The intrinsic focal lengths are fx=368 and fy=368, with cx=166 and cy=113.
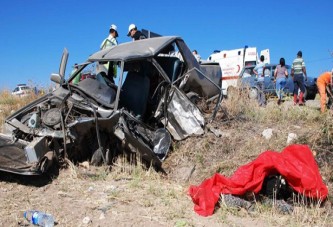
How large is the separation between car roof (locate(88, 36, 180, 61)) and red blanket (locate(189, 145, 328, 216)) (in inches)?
94.7

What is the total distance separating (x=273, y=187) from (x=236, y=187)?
462 millimetres

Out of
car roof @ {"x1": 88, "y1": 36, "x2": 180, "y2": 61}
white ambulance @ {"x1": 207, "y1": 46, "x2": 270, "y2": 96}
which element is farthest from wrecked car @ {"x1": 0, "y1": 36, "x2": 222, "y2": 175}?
white ambulance @ {"x1": 207, "y1": 46, "x2": 270, "y2": 96}

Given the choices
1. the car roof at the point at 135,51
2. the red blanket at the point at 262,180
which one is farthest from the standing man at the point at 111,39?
the red blanket at the point at 262,180

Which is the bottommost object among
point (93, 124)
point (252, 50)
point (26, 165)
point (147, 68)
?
point (26, 165)

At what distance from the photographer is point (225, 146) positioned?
222 inches

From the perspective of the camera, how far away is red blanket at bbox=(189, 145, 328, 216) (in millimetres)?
3961

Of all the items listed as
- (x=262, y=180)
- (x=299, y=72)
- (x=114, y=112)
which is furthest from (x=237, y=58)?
(x=262, y=180)

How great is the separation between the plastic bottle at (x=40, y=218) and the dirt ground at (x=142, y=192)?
66mm

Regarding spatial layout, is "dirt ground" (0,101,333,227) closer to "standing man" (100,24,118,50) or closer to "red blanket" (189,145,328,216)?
"red blanket" (189,145,328,216)

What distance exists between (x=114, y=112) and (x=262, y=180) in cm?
214

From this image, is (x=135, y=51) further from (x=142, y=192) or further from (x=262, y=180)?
(x=262, y=180)

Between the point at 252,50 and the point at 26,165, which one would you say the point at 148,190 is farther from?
the point at 252,50

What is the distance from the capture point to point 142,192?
4.51m

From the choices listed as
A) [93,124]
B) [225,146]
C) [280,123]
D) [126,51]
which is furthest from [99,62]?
[280,123]
